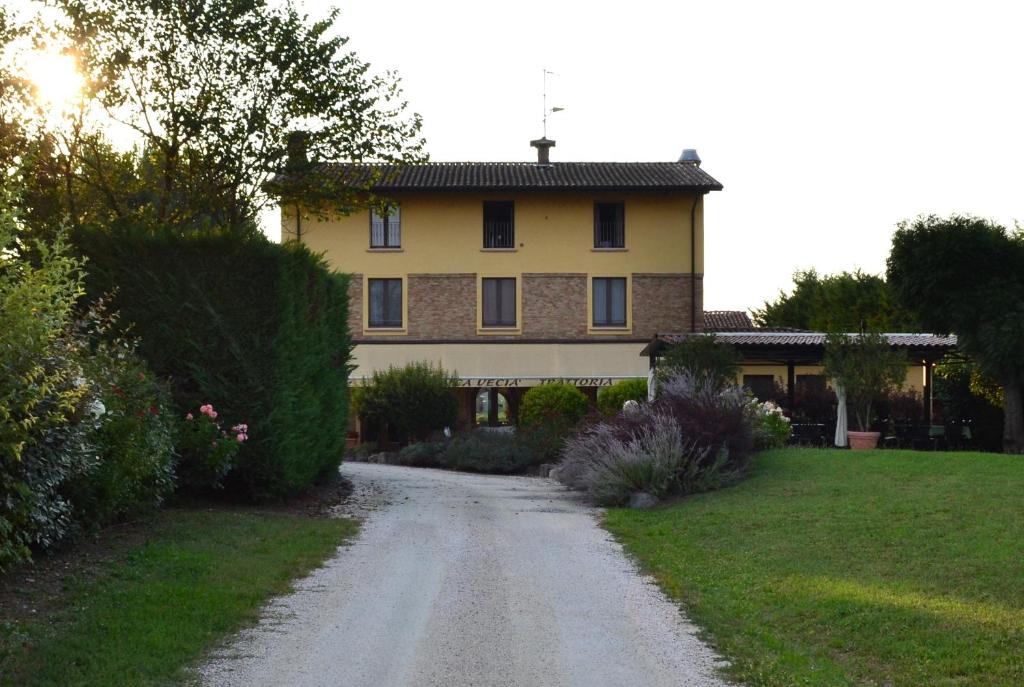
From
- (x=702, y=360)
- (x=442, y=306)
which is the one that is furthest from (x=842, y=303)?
(x=702, y=360)

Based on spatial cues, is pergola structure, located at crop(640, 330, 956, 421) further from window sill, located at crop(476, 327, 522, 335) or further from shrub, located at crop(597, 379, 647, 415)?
window sill, located at crop(476, 327, 522, 335)

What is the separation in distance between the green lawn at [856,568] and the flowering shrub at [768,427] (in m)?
3.23

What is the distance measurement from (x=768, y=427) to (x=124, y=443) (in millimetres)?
14211

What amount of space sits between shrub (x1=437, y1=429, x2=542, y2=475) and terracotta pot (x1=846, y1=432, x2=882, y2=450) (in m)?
6.99

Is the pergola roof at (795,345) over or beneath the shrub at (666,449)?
over

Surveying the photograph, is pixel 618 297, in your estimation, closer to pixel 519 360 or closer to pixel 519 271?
pixel 519 271

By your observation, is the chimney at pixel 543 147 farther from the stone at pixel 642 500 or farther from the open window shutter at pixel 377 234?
the stone at pixel 642 500

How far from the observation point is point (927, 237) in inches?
1268

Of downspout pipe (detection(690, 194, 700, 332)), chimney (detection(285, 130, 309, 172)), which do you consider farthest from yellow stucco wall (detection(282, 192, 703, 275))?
chimney (detection(285, 130, 309, 172))

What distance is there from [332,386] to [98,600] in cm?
1085

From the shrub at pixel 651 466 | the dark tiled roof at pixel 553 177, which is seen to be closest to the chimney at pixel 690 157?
the dark tiled roof at pixel 553 177

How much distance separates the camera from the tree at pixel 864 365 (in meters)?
27.1

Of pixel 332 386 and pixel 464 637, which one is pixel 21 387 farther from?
pixel 332 386

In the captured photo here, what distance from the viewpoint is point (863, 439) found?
26.3m
